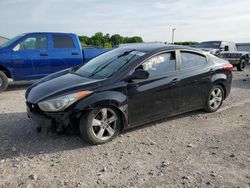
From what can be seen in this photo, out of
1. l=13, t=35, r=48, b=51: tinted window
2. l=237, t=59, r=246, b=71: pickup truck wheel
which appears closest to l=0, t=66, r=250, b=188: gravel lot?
l=13, t=35, r=48, b=51: tinted window

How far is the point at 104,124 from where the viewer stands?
15.0 ft

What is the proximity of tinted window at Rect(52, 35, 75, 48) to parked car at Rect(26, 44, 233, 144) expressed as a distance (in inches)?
148

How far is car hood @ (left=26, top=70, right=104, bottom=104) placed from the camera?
174 inches

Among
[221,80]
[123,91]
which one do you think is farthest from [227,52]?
[123,91]

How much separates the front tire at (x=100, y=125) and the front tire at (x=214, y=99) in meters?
2.41

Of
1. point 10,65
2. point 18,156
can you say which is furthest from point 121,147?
point 10,65

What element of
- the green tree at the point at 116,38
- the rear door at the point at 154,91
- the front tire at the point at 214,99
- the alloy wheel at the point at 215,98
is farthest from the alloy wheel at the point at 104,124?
the green tree at the point at 116,38

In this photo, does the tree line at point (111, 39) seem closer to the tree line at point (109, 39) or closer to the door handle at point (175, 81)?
the tree line at point (109, 39)

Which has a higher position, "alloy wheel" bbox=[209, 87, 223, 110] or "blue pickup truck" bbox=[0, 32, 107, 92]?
"blue pickup truck" bbox=[0, 32, 107, 92]

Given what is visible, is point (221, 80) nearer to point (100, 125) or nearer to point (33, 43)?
point (100, 125)

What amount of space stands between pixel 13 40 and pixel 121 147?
5909 millimetres

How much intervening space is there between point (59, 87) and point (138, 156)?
166 centimetres

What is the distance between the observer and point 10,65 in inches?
330

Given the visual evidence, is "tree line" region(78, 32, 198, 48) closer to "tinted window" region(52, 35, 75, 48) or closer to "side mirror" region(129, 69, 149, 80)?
"tinted window" region(52, 35, 75, 48)
